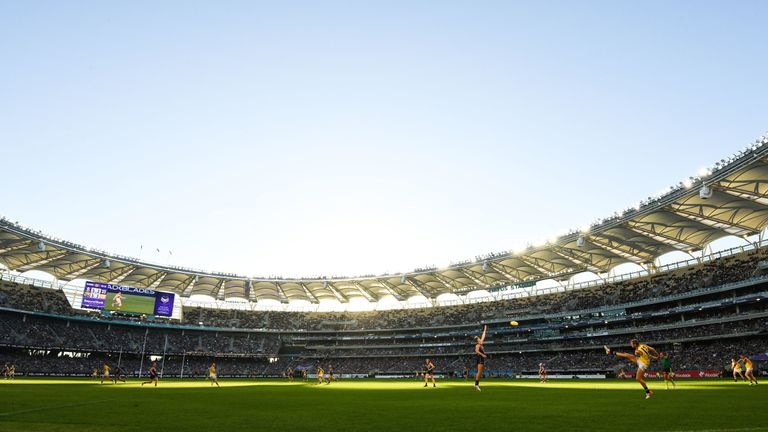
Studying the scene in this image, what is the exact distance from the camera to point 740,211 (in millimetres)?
50844

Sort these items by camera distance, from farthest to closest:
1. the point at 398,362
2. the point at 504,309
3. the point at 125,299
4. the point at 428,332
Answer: the point at 428,332 → the point at 398,362 → the point at 504,309 → the point at 125,299

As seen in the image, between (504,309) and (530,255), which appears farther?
(504,309)

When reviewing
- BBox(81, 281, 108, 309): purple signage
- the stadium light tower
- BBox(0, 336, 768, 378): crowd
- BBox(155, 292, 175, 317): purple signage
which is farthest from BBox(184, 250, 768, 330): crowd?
BBox(81, 281, 108, 309): purple signage

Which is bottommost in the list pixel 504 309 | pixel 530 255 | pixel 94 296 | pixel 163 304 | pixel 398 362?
pixel 398 362

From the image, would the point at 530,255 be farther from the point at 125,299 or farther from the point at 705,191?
the point at 125,299

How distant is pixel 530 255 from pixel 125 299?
65.8 meters

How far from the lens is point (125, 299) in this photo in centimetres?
7769

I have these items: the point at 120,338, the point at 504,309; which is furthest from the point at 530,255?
the point at 120,338

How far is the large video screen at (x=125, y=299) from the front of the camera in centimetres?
7381

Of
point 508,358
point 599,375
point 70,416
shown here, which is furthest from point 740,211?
point 70,416

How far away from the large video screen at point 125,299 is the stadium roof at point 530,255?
3.80 m

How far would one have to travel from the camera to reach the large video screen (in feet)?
242

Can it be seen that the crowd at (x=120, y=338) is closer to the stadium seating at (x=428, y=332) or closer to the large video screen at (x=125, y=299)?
the stadium seating at (x=428, y=332)

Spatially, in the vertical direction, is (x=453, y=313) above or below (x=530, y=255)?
below
